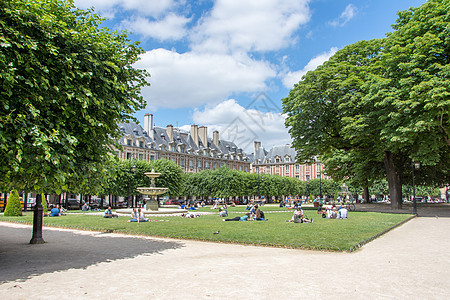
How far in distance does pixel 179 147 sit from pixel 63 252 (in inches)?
2485

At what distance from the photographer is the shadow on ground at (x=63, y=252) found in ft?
26.8

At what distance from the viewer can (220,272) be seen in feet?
24.7

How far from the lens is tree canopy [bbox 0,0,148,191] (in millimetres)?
Result: 7473

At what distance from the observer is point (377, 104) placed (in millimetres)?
23141

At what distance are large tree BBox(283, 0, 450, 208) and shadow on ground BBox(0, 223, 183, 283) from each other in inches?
685

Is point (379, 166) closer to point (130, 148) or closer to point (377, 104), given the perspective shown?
point (377, 104)

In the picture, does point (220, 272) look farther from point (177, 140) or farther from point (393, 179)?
point (177, 140)

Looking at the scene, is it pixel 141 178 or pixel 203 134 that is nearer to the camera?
pixel 141 178

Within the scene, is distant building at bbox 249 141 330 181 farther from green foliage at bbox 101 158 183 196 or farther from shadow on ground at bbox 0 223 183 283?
shadow on ground at bbox 0 223 183 283

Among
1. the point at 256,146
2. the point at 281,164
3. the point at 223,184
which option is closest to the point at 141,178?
the point at 223,184

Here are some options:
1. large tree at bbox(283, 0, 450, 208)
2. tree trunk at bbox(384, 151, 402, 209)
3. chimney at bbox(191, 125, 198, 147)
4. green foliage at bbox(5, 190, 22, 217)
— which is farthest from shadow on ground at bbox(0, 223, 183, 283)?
chimney at bbox(191, 125, 198, 147)

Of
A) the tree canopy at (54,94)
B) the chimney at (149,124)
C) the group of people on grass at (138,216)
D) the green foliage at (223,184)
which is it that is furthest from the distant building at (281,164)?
the tree canopy at (54,94)

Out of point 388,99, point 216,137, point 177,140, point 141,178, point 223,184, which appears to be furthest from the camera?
point 216,137

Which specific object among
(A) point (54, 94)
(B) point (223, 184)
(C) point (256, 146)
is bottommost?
(B) point (223, 184)
